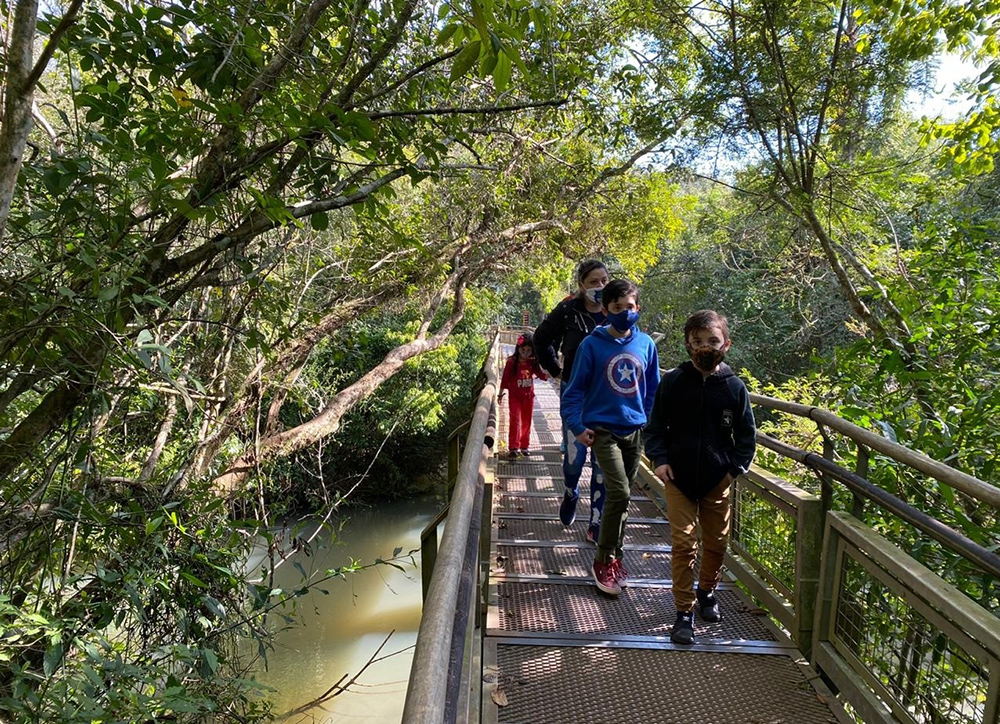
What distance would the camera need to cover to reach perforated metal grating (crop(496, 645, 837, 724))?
2502mm

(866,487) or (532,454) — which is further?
(532,454)

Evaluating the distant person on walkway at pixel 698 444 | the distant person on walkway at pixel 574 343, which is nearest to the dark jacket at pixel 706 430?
the distant person on walkway at pixel 698 444

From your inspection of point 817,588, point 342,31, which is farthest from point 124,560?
point 817,588

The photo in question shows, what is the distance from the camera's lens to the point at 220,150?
9.53ft

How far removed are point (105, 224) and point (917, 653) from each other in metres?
3.65

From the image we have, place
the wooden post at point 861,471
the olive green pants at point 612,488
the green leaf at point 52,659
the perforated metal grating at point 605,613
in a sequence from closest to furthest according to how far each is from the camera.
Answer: the green leaf at point 52,659, the wooden post at point 861,471, the perforated metal grating at point 605,613, the olive green pants at point 612,488

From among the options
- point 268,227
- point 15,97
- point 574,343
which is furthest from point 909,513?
point 15,97

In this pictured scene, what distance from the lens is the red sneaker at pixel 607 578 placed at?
3506 millimetres

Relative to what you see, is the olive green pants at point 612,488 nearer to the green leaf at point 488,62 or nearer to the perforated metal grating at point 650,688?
the perforated metal grating at point 650,688

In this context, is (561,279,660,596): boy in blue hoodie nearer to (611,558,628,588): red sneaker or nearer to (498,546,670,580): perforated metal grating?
(611,558,628,588): red sneaker

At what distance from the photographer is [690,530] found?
3.04 meters

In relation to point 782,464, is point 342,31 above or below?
above

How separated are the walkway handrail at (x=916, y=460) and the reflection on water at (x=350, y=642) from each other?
7.43m

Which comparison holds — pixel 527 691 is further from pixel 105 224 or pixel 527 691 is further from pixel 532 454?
pixel 532 454
